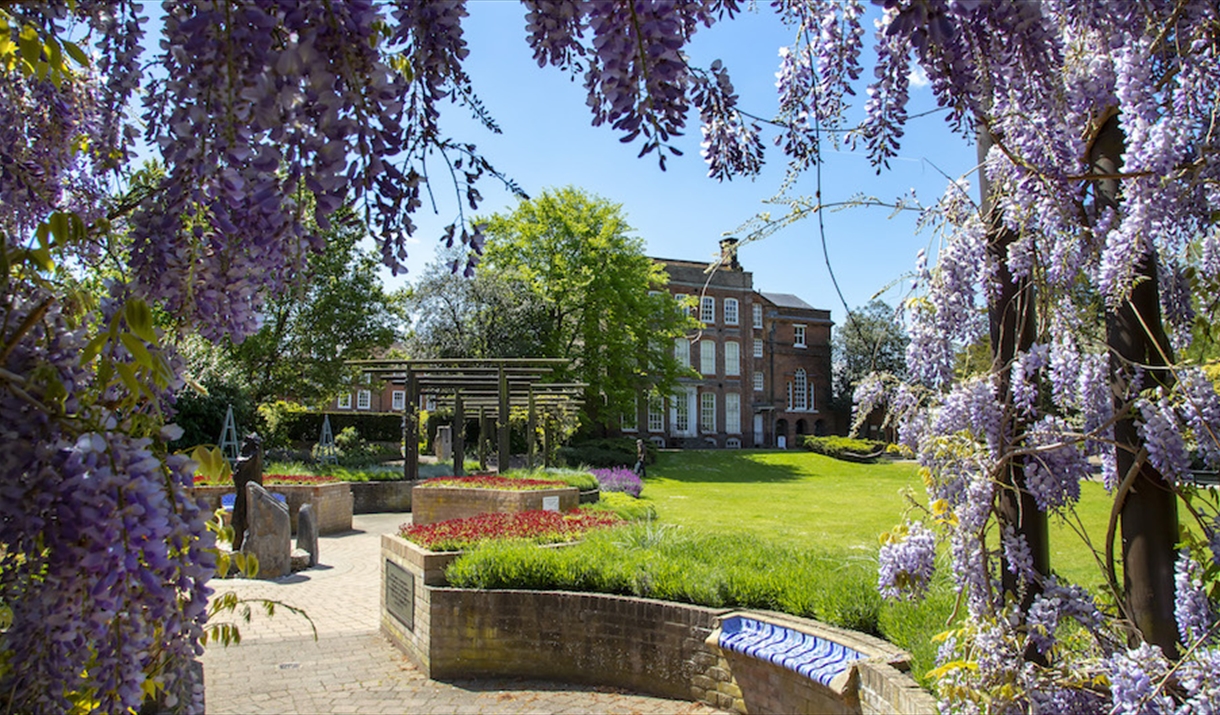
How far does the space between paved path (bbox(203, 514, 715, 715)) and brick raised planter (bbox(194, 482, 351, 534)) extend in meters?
5.59

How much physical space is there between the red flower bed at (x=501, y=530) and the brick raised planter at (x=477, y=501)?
3375 mm

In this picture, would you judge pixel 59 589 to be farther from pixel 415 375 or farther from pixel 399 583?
pixel 415 375

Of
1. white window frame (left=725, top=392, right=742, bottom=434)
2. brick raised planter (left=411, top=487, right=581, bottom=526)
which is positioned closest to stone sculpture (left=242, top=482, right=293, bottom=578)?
brick raised planter (left=411, top=487, right=581, bottom=526)

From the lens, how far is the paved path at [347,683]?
5.96 m

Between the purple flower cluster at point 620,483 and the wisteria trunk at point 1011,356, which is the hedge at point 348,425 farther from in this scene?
the wisteria trunk at point 1011,356

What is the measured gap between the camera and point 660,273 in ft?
115

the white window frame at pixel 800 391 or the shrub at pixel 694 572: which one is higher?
the white window frame at pixel 800 391

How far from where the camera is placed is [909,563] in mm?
3367

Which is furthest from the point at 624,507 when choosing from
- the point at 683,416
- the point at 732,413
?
the point at 732,413

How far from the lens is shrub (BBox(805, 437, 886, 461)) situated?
34531 mm

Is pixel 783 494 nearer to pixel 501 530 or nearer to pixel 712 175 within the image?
pixel 501 530

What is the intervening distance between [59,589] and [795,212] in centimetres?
259

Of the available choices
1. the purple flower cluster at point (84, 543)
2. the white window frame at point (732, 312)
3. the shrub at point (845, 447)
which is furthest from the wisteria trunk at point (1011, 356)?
the white window frame at point (732, 312)

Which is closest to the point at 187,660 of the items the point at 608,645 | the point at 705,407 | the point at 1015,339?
the point at 1015,339
